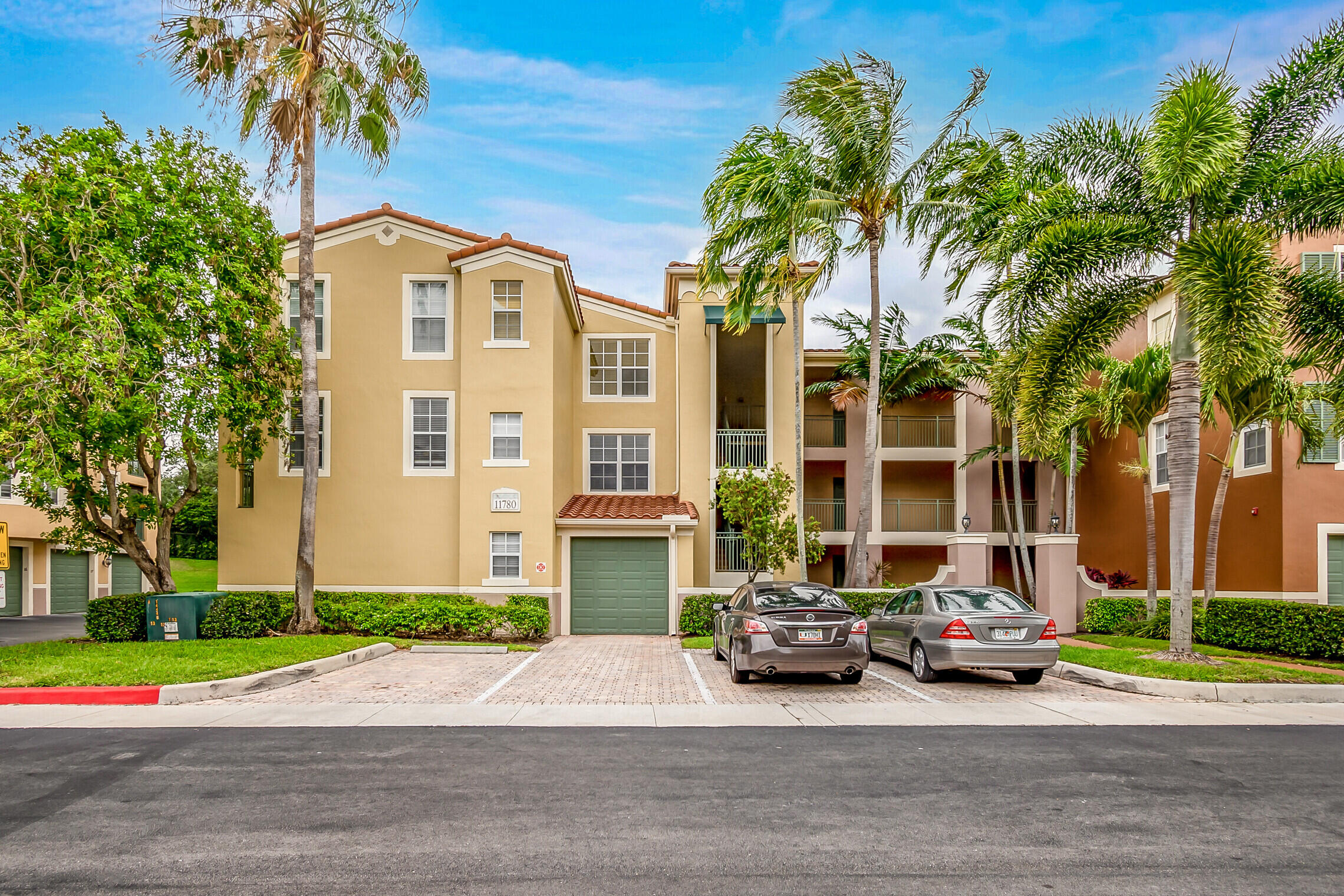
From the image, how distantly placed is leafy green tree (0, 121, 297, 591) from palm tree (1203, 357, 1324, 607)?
1857 cm

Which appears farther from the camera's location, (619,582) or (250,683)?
(619,582)

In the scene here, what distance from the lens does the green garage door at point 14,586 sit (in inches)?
1196

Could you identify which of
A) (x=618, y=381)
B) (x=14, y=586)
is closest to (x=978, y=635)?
(x=618, y=381)

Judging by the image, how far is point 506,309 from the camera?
19828 mm

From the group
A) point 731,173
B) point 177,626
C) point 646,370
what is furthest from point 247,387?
point 731,173

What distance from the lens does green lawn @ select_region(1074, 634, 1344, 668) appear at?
14.9 m

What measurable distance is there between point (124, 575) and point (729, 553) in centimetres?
2878

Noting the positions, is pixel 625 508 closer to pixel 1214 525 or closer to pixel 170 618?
pixel 170 618

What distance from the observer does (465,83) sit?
17984mm

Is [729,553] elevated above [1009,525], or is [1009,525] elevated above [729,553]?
[1009,525]

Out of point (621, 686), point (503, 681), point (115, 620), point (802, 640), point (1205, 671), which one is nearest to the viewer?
point (802, 640)

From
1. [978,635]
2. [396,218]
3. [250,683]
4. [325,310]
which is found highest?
[396,218]

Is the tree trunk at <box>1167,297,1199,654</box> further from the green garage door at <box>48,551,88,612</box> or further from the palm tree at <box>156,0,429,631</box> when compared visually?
the green garage door at <box>48,551,88,612</box>

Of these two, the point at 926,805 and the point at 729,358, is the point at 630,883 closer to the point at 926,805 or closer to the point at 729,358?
the point at 926,805
